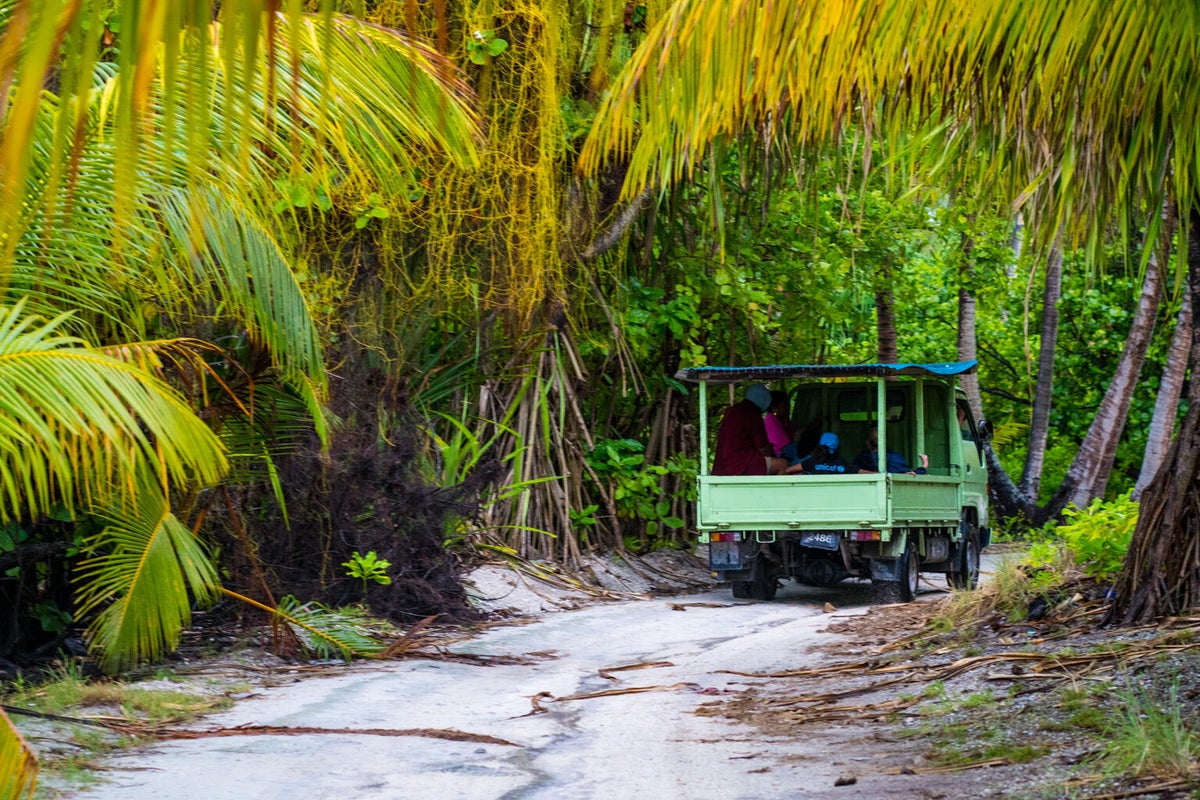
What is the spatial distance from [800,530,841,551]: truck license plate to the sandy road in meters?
2.92

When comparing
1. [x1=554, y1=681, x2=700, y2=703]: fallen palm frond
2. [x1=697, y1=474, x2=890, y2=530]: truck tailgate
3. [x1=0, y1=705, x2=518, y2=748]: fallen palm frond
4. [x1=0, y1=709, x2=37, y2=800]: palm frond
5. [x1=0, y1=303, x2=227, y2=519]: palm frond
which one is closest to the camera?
[x1=0, y1=709, x2=37, y2=800]: palm frond

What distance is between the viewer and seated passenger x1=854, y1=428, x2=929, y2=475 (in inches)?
534

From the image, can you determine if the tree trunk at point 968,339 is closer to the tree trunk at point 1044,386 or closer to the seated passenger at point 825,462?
the tree trunk at point 1044,386

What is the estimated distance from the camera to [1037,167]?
612 cm

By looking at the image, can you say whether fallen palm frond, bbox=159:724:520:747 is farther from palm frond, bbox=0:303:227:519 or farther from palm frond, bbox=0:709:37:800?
palm frond, bbox=0:709:37:800

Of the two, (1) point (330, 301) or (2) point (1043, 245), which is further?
(1) point (330, 301)

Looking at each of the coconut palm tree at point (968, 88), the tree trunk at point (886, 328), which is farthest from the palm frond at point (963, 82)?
Answer: the tree trunk at point (886, 328)

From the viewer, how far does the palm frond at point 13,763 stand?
341 centimetres

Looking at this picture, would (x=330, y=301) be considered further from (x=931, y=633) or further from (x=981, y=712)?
(x=981, y=712)

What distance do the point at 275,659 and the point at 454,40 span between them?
17.9ft

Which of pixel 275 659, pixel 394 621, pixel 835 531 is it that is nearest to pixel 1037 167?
pixel 275 659

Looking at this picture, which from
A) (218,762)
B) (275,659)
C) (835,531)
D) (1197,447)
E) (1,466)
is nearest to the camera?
(1,466)

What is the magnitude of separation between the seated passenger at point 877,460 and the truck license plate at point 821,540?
0.85 metres

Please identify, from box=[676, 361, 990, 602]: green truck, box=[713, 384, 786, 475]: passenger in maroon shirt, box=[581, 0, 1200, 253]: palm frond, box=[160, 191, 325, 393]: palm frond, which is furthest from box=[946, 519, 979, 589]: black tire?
box=[160, 191, 325, 393]: palm frond
